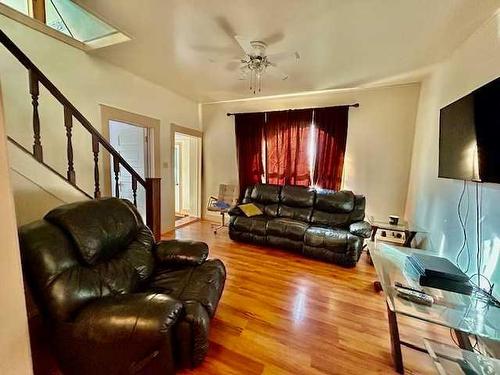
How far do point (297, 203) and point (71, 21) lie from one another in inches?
149

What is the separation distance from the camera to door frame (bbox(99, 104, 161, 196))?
314 centimetres

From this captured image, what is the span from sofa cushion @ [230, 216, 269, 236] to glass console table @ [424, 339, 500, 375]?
2463 mm

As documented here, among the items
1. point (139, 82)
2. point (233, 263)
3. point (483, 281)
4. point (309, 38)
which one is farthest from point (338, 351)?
point (139, 82)

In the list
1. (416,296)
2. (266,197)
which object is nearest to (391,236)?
(266,197)

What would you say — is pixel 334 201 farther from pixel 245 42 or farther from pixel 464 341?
pixel 245 42

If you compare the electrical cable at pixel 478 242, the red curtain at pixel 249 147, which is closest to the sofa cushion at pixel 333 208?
the red curtain at pixel 249 147

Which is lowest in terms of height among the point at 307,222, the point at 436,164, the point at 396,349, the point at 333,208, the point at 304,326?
the point at 304,326

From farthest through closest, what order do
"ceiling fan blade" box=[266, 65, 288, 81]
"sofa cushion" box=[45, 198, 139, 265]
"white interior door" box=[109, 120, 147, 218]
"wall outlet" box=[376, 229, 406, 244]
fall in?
1. "white interior door" box=[109, 120, 147, 218]
2. "wall outlet" box=[376, 229, 406, 244]
3. "ceiling fan blade" box=[266, 65, 288, 81]
4. "sofa cushion" box=[45, 198, 139, 265]

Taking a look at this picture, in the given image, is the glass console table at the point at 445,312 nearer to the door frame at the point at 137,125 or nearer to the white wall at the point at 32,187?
the white wall at the point at 32,187

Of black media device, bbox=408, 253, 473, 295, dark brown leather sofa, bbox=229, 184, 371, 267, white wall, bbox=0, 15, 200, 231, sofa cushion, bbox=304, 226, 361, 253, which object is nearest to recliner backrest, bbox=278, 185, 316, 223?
dark brown leather sofa, bbox=229, 184, 371, 267

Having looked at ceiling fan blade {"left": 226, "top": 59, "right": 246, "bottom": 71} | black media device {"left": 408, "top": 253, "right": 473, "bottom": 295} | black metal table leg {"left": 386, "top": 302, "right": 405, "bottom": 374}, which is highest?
ceiling fan blade {"left": 226, "top": 59, "right": 246, "bottom": 71}

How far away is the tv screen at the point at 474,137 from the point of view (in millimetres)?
1524

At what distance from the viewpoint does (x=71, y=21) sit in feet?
9.12

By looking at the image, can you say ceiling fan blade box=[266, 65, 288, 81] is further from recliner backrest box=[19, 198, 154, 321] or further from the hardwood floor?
the hardwood floor
